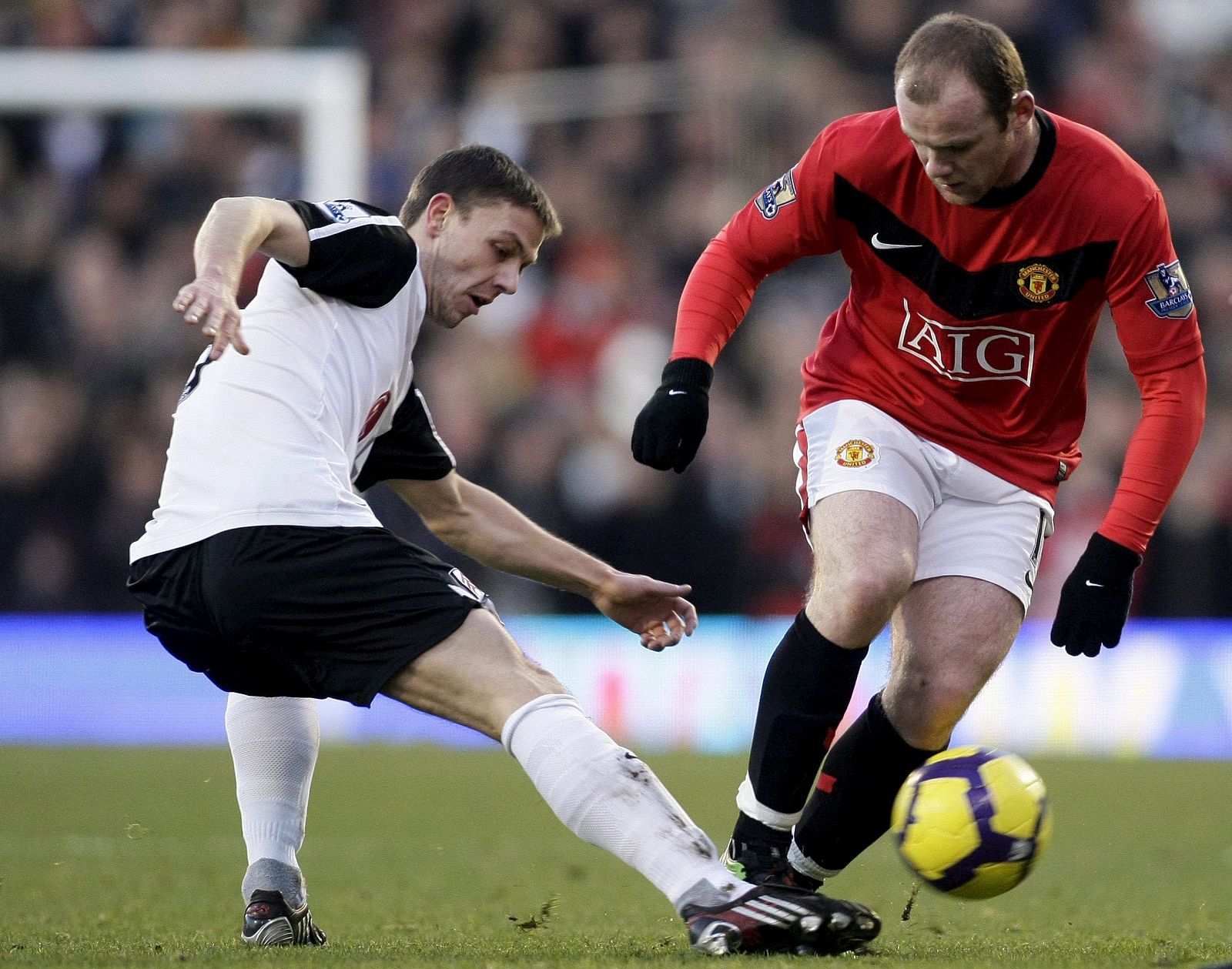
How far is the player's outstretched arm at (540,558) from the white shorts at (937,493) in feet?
1.53

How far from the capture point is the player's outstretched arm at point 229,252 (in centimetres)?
338

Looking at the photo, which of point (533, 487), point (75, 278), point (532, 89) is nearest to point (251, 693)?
point (533, 487)

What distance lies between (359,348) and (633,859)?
1345 mm

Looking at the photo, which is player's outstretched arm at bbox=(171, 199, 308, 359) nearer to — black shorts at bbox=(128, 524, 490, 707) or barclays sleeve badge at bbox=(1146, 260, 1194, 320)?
black shorts at bbox=(128, 524, 490, 707)

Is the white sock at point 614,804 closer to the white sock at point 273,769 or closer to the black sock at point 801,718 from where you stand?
the black sock at point 801,718

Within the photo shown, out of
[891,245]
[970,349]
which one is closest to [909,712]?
[970,349]

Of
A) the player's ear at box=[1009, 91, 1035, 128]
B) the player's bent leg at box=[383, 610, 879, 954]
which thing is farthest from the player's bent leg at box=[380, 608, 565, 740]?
the player's ear at box=[1009, 91, 1035, 128]

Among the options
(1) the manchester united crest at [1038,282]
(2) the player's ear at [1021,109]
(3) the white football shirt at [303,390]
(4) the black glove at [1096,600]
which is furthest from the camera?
(1) the manchester united crest at [1038,282]

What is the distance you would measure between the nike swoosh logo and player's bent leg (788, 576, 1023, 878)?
87cm

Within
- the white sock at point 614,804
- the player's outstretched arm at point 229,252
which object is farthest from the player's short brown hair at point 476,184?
the white sock at point 614,804

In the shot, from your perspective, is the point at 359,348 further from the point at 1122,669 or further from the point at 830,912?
the point at 1122,669

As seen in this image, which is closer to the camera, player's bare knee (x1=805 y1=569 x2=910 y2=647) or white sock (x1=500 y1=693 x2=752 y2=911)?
white sock (x1=500 y1=693 x2=752 y2=911)

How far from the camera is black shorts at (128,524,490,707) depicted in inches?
144

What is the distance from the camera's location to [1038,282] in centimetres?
437
